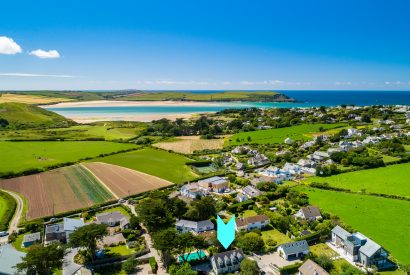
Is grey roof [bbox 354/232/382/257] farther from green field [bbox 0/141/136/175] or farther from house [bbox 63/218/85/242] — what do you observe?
green field [bbox 0/141/136/175]

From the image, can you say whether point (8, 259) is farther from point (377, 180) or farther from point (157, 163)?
point (377, 180)

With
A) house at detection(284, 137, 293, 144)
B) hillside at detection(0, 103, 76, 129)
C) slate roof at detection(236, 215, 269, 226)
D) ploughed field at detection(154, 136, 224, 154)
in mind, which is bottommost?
ploughed field at detection(154, 136, 224, 154)

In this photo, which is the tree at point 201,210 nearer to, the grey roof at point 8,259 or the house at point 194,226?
the house at point 194,226

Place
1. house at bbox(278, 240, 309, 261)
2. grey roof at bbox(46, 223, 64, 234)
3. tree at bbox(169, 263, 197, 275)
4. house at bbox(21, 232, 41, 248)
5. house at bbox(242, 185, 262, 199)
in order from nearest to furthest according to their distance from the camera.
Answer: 1. tree at bbox(169, 263, 197, 275)
2. house at bbox(278, 240, 309, 261)
3. house at bbox(21, 232, 41, 248)
4. grey roof at bbox(46, 223, 64, 234)
5. house at bbox(242, 185, 262, 199)

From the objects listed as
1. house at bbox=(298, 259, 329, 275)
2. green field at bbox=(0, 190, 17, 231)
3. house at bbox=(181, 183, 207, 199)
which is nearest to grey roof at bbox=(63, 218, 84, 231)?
green field at bbox=(0, 190, 17, 231)

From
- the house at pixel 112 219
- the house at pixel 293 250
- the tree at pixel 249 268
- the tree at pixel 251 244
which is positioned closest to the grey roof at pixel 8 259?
the house at pixel 112 219

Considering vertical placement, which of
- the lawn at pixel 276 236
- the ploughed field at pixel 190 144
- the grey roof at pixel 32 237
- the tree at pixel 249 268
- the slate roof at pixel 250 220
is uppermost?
the tree at pixel 249 268
